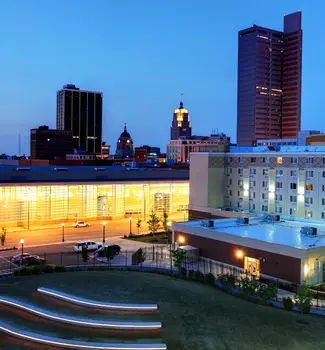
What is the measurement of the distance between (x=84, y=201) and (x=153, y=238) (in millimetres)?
16953

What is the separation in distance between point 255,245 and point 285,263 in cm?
298

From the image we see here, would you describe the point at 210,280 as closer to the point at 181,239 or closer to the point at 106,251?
the point at 106,251

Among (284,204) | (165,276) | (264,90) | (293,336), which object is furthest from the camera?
(264,90)

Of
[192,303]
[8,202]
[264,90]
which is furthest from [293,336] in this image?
[264,90]

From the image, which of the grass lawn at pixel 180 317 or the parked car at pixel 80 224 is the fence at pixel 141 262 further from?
the parked car at pixel 80 224

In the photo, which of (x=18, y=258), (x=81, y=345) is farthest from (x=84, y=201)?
(x=81, y=345)

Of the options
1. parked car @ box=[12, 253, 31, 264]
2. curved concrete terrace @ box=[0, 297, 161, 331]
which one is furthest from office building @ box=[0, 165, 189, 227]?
curved concrete terrace @ box=[0, 297, 161, 331]

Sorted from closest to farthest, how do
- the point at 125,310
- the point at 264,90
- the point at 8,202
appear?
the point at 125,310
the point at 8,202
the point at 264,90

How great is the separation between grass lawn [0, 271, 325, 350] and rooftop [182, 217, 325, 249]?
10755mm

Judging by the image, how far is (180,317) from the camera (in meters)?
20.5

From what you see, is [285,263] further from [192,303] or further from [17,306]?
[17,306]

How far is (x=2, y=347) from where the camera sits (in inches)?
672

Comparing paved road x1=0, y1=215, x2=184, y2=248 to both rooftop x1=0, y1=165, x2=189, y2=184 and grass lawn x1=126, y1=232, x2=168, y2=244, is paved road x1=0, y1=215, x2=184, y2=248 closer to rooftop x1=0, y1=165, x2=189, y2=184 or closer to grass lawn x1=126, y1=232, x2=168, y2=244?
grass lawn x1=126, y1=232, x2=168, y2=244

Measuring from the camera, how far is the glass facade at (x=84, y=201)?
57656 mm
